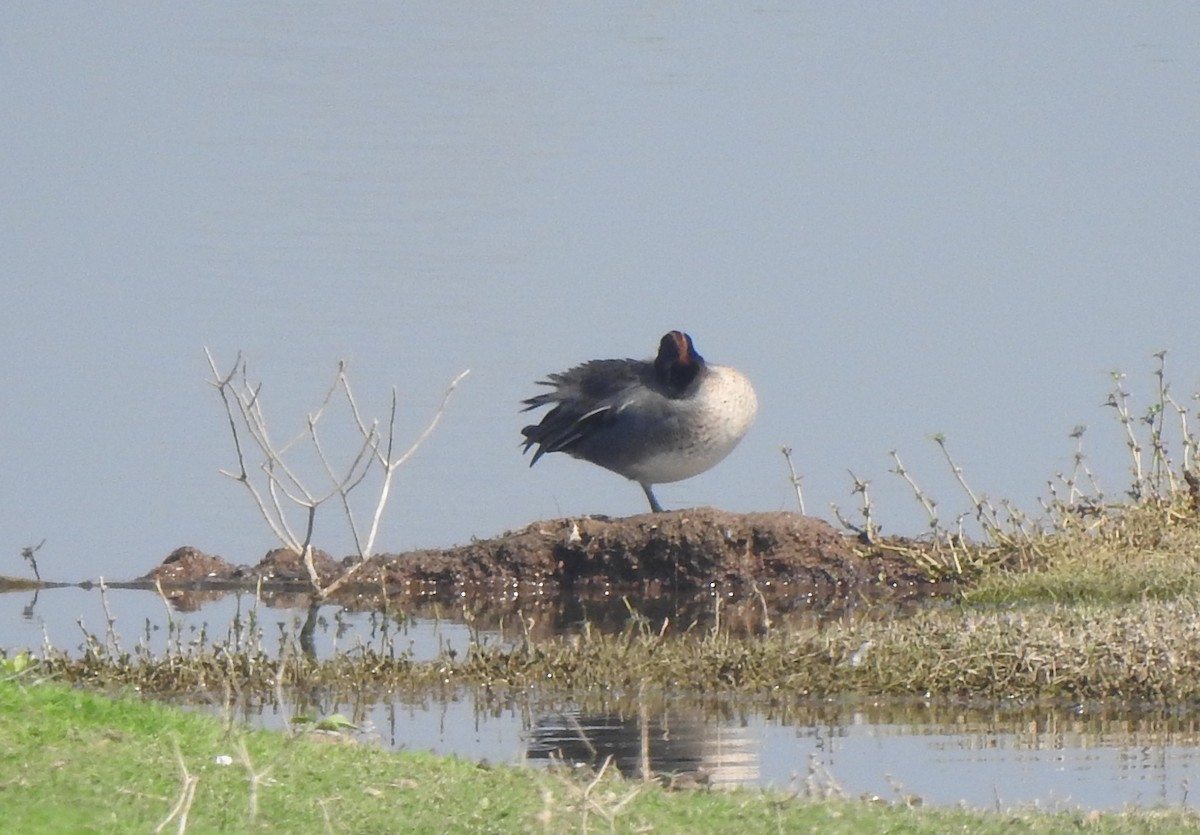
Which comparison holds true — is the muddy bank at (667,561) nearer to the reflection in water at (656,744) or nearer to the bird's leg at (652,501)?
the bird's leg at (652,501)

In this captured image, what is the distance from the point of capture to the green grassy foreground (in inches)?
297

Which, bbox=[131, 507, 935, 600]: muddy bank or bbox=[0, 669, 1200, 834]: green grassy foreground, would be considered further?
bbox=[131, 507, 935, 600]: muddy bank

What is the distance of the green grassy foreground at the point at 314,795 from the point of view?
754cm

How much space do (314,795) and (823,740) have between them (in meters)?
3.48

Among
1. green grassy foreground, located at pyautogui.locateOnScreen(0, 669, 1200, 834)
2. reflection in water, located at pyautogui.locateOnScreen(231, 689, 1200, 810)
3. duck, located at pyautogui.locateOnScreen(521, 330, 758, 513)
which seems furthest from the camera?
duck, located at pyautogui.locateOnScreen(521, 330, 758, 513)

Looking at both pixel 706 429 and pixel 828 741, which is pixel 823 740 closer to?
pixel 828 741

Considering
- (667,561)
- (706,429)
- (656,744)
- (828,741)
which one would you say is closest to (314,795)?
(656,744)

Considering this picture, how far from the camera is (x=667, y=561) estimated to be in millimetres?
16281

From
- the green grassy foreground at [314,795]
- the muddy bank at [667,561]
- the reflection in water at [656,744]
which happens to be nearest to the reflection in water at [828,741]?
the reflection in water at [656,744]

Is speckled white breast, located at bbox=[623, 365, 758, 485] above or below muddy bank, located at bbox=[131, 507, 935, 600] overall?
above

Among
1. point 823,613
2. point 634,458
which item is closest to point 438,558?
point 634,458

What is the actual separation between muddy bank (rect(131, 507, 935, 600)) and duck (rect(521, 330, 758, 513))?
16.5 inches

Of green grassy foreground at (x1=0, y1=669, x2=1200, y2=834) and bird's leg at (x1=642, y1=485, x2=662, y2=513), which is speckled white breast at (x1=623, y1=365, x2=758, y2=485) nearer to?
bird's leg at (x1=642, y1=485, x2=662, y2=513)

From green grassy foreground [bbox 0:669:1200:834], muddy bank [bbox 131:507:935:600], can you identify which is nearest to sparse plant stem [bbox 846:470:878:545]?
muddy bank [bbox 131:507:935:600]
